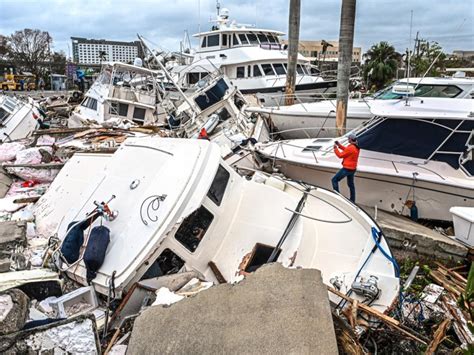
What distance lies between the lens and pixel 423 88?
9.95 metres

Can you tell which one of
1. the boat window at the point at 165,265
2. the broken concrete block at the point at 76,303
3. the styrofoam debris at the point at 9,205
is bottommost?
the styrofoam debris at the point at 9,205

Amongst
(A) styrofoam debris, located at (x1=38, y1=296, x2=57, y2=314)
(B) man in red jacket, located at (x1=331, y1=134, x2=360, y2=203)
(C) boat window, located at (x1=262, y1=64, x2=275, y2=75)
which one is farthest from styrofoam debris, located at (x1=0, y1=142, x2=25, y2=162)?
(C) boat window, located at (x1=262, y1=64, x2=275, y2=75)

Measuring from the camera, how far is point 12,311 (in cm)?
306

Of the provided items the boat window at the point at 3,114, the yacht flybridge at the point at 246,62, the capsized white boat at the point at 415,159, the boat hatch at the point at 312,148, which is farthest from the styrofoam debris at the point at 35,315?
the yacht flybridge at the point at 246,62

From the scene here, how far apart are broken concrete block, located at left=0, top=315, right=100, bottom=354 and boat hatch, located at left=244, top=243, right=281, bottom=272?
2025 millimetres

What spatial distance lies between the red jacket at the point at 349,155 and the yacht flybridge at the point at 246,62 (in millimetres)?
10988

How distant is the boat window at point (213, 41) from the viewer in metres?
20.2

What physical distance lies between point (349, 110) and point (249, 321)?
993 cm

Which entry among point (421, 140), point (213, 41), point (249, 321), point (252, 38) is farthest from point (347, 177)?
point (213, 41)

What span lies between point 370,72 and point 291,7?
13788 mm

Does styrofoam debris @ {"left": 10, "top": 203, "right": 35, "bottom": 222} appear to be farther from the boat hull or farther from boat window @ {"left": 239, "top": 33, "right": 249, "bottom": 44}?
boat window @ {"left": 239, "top": 33, "right": 249, "bottom": 44}

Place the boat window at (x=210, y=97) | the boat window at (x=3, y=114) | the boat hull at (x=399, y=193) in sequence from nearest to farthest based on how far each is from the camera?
the boat hull at (x=399, y=193)
the boat window at (x=210, y=97)
the boat window at (x=3, y=114)

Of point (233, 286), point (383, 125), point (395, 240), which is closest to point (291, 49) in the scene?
point (383, 125)

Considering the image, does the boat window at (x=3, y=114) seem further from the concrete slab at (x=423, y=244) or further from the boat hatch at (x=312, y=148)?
the concrete slab at (x=423, y=244)
